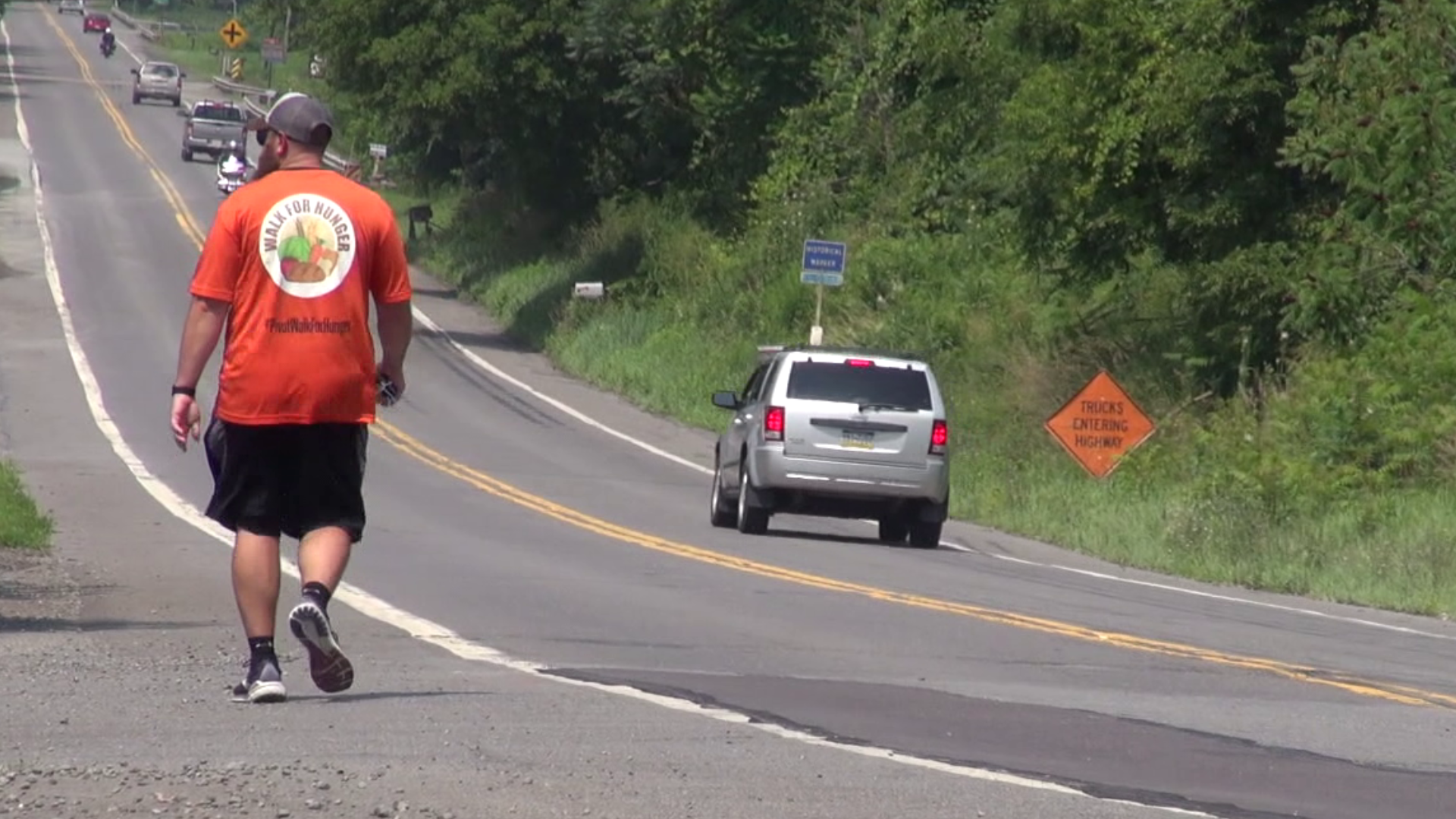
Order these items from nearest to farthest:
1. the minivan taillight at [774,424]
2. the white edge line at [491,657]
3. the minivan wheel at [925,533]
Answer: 1. the white edge line at [491,657]
2. the minivan taillight at [774,424]
3. the minivan wheel at [925,533]

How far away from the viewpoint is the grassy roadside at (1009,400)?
21125 mm

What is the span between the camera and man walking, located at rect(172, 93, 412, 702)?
330 inches

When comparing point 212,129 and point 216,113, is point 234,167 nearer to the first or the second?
point 212,129

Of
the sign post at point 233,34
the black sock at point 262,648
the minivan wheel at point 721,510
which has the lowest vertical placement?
the sign post at point 233,34

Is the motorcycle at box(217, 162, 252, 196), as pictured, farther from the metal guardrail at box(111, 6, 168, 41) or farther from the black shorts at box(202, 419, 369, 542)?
the metal guardrail at box(111, 6, 168, 41)

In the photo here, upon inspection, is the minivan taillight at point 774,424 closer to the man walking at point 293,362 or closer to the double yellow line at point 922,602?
the double yellow line at point 922,602

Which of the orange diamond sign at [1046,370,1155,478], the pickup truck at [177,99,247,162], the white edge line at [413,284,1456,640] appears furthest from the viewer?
the pickup truck at [177,99,247,162]

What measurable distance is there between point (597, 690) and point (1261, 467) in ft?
52.9

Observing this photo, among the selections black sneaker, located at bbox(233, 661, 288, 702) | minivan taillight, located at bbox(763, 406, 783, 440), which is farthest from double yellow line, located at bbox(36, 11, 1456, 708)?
black sneaker, located at bbox(233, 661, 288, 702)

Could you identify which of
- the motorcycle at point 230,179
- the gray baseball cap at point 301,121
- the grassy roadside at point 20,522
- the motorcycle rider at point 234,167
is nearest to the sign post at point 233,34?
the motorcycle rider at point 234,167

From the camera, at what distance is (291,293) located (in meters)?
8.39

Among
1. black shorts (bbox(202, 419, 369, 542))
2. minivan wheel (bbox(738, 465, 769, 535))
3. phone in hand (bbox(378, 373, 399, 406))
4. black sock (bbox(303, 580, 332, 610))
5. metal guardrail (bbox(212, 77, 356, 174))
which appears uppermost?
phone in hand (bbox(378, 373, 399, 406))

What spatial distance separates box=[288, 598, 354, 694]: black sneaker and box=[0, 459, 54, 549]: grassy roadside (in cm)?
1000

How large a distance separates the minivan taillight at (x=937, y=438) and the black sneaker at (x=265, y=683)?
13.6m
